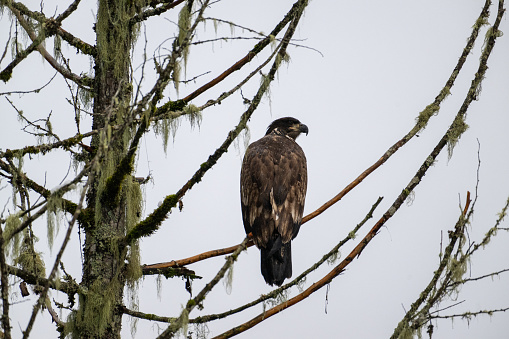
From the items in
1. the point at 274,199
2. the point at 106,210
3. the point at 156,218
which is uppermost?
the point at 274,199

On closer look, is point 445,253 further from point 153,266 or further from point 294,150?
point 294,150

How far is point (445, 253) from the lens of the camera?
13.7ft

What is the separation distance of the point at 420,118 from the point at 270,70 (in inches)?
74.4

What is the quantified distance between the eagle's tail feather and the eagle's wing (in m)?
0.07

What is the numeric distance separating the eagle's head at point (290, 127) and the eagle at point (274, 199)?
0.91m

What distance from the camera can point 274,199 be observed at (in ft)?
21.7

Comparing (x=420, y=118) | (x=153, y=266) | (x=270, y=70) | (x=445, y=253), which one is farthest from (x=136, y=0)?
(x=445, y=253)

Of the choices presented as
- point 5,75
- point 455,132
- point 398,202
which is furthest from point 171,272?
point 455,132

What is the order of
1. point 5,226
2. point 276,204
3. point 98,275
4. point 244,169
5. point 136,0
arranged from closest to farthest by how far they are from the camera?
point 5,226, point 98,275, point 136,0, point 276,204, point 244,169

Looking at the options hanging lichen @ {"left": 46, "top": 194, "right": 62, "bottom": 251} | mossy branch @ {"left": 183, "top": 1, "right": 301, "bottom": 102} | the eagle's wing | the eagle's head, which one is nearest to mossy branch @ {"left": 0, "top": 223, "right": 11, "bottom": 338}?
hanging lichen @ {"left": 46, "top": 194, "right": 62, "bottom": 251}

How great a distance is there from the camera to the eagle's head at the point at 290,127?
334 inches

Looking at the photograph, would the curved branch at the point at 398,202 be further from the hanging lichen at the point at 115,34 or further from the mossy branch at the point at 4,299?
the hanging lichen at the point at 115,34

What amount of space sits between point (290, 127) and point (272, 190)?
1.96m

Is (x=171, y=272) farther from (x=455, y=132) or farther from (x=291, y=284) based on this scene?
(x=455, y=132)
